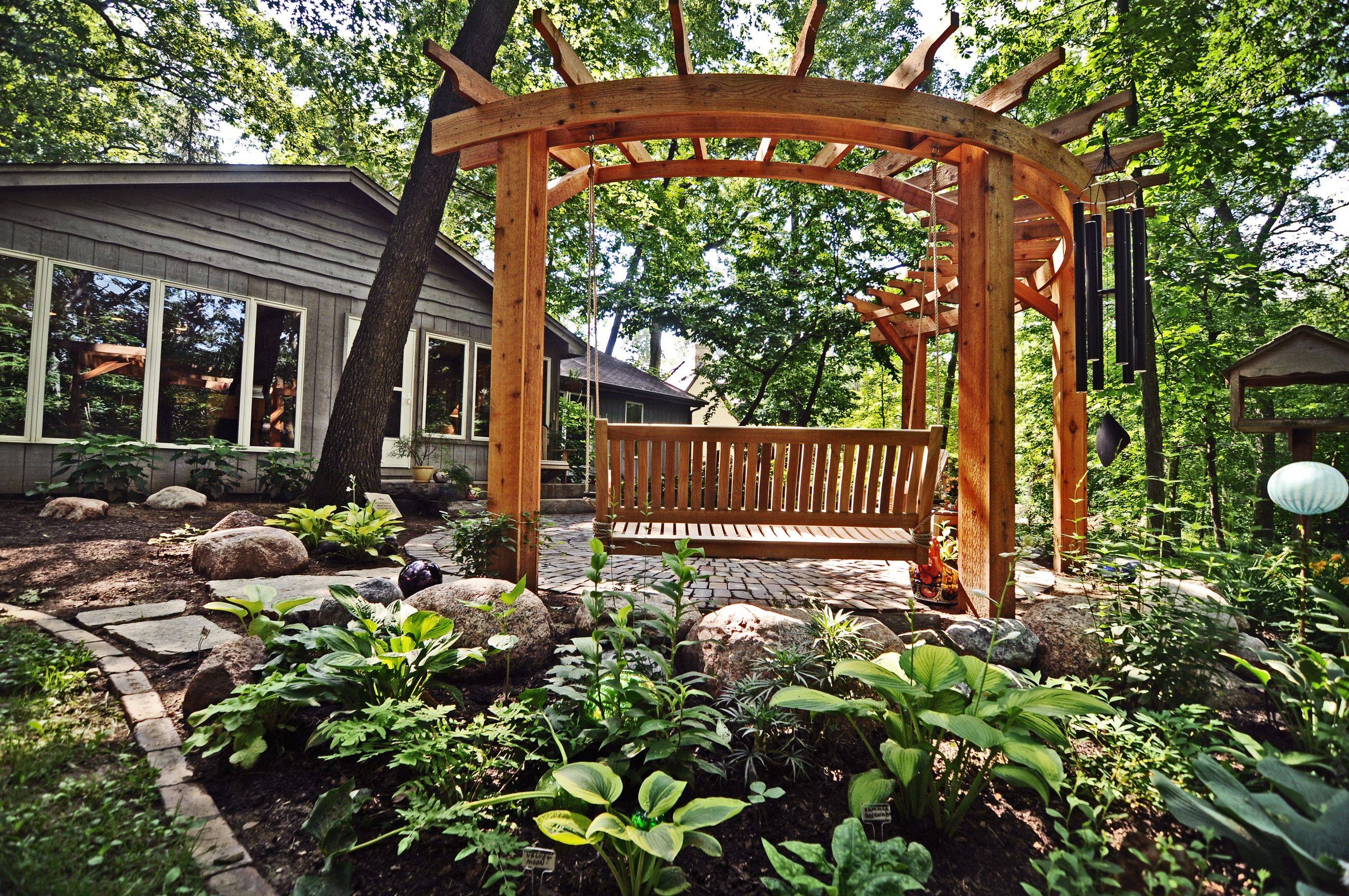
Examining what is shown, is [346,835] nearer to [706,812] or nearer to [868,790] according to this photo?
[706,812]

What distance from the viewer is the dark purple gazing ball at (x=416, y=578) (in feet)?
11.9

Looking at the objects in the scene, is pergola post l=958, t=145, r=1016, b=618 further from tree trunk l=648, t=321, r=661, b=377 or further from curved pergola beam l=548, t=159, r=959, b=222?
tree trunk l=648, t=321, r=661, b=377

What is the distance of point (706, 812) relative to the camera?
1411 millimetres

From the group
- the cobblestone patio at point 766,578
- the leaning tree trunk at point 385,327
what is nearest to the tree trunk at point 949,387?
the cobblestone patio at point 766,578

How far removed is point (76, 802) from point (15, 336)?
311 inches

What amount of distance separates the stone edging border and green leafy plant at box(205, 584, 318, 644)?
373mm

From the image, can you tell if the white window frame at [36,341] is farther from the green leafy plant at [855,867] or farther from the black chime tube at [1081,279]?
the black chime tube at [1081,279]

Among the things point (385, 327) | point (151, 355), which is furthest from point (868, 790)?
point (151, 355)

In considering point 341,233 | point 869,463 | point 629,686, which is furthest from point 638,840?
point 341,233

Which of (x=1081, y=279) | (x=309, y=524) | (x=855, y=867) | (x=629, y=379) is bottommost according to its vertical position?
(x=855, y=867)

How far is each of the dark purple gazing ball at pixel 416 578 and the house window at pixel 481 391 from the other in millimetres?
7401

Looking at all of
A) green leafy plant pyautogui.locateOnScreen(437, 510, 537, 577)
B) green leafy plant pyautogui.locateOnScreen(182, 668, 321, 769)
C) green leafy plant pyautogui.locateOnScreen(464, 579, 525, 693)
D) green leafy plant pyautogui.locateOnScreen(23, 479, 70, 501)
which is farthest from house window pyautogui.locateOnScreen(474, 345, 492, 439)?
green leafy plant pyautogui.locateOnScreen(182, 668, 321, 769)

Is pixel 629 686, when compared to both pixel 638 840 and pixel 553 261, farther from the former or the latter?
pixel 553 261

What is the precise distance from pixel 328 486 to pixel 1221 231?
12.6 meters
